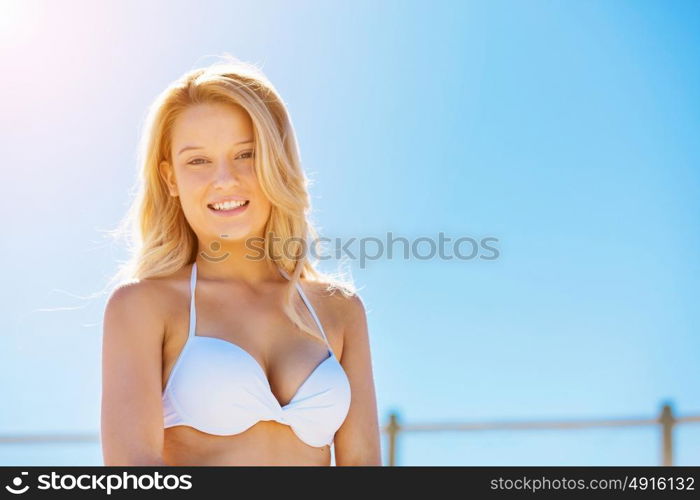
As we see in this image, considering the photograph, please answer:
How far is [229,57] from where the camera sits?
4203 millimetres

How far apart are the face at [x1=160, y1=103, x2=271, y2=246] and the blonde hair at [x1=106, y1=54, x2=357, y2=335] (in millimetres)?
44

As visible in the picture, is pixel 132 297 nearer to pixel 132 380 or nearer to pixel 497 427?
pixel 132 380

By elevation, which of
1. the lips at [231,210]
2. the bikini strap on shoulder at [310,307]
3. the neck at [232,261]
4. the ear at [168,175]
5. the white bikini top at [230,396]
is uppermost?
the ear at [168,175]

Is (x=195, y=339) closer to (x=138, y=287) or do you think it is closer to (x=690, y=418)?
(x=138, y=287)

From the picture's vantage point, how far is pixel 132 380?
3273 millimetres

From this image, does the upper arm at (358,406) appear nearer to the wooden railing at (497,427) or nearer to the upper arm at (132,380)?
the upper arm at (132,380)

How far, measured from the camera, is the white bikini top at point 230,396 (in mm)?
3344

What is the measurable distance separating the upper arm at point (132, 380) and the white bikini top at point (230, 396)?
0.10 m

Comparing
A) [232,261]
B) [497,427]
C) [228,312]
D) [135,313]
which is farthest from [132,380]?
[497,427]

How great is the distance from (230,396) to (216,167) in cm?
90

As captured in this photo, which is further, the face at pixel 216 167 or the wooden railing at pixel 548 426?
the wooden railing at pixel 548 426

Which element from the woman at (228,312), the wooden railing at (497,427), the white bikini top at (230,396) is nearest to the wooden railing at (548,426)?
the wooden railing at (497,427)
